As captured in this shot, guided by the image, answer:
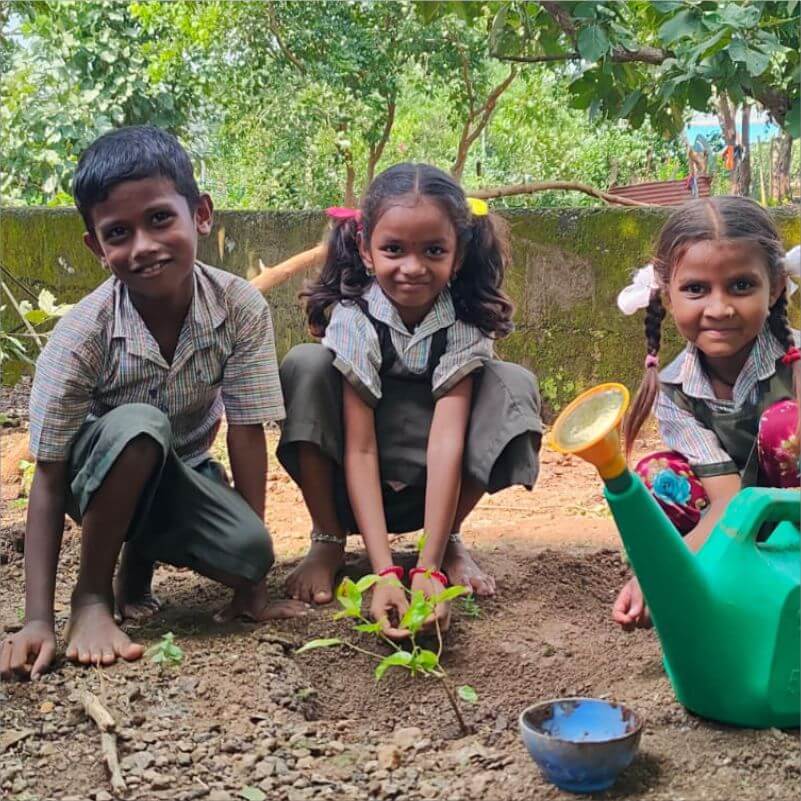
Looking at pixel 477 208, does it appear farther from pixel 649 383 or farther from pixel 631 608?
pixel 631 608

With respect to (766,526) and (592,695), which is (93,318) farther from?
(766,526)

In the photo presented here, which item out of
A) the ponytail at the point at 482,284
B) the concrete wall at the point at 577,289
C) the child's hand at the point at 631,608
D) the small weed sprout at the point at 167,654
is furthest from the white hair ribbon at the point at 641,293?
the concrete wall at the point at 577,289

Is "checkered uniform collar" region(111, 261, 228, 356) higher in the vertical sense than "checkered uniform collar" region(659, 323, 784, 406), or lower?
higher

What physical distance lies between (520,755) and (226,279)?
4.11 ft

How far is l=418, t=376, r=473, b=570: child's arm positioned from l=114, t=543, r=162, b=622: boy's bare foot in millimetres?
652

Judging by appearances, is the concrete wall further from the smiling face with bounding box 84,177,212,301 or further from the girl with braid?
the smiling face with bounding box 84,177,212,301

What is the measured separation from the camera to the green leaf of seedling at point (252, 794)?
160 centimetres

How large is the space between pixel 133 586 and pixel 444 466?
0.77 meters

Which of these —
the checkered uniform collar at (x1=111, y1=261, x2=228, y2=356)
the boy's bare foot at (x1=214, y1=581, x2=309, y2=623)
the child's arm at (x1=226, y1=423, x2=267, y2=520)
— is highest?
the checkered uniform collar at (x1=111, y1=261, x2=228, y2=356)

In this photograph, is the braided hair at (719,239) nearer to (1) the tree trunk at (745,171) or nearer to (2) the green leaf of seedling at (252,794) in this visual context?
(2) the green leaf of seedling at (252,794)

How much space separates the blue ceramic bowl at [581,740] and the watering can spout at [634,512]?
161 millimetres

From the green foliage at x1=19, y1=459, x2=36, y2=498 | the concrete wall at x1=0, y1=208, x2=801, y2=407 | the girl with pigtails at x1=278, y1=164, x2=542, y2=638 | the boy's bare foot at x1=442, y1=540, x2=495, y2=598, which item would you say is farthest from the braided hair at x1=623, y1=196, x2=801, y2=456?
the green foliage at x1=19, y1=459, x2=36, y2=498

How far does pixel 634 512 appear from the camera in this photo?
1580mm

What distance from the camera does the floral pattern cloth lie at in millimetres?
2092
